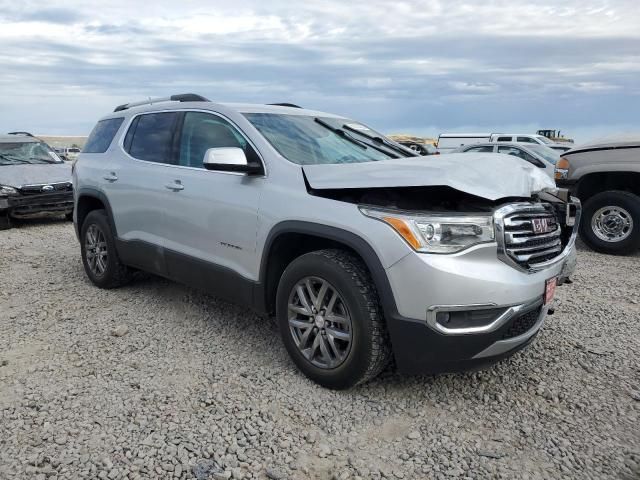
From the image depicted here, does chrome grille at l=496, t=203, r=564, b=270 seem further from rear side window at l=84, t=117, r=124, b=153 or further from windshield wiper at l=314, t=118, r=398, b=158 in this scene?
rear side window at l=84, t=117, r=124, b=153

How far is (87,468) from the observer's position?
2588 millimetres

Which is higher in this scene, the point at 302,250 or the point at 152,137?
the point at 152,137

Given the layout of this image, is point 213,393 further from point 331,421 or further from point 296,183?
point 296,183

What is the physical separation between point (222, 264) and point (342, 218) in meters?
1.20

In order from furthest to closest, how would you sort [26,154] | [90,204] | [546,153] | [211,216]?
[546,153] → [26,154] → [90,204] → [211,216]

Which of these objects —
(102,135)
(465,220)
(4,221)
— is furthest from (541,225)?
(4,221)

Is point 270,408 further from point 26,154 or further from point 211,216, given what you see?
point 26,154

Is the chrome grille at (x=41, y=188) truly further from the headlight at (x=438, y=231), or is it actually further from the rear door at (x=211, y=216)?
the headlight at (x=438, y=231)

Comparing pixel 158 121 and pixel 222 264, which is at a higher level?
pixel 158 121

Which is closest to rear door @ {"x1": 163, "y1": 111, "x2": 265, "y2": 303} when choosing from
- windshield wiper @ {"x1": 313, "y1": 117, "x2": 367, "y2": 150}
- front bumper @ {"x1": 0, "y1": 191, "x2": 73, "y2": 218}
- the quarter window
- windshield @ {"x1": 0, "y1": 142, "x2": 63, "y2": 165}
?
the quarter window

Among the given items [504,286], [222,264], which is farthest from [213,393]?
[504,286]

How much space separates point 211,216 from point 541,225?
221cm

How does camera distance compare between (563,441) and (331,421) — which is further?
(331,421)

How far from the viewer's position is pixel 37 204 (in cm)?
970
